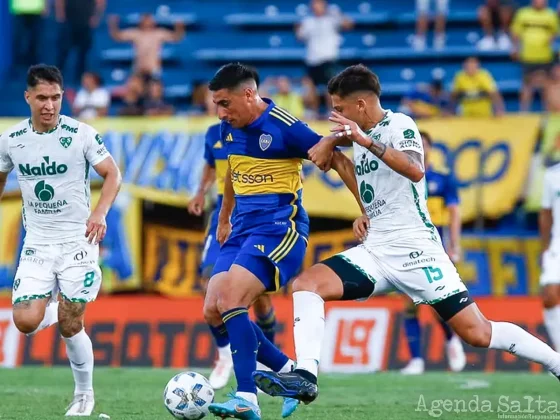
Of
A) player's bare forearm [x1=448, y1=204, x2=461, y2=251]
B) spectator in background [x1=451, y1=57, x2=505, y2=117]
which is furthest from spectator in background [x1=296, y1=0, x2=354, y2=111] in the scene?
player's bare forearm [x1=448, y1=204, x2=461, y2=251]

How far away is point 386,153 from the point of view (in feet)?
26.0

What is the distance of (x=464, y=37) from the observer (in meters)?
21.6

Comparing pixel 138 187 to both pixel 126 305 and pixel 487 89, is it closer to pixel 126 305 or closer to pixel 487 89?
pixel 126 305

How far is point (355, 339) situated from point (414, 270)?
6.59 metres

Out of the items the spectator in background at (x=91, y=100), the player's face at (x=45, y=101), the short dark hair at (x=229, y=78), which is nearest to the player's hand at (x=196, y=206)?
the player's face at (x=45, y=101)

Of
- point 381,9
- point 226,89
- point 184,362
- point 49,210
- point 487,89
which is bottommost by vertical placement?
point 184,362

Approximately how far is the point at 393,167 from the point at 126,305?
8.13 m

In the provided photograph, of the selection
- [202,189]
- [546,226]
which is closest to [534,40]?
[546,226]

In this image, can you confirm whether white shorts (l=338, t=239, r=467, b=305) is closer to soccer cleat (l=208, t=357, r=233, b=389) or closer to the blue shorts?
the blue shorts

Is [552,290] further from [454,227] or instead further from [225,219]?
[225,219]

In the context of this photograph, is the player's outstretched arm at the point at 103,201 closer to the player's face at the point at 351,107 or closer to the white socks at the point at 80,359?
the white socks at the point at 80,359

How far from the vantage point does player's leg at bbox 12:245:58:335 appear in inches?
354

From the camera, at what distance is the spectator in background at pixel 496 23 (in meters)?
20.8

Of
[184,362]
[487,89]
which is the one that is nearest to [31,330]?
[184,362]
